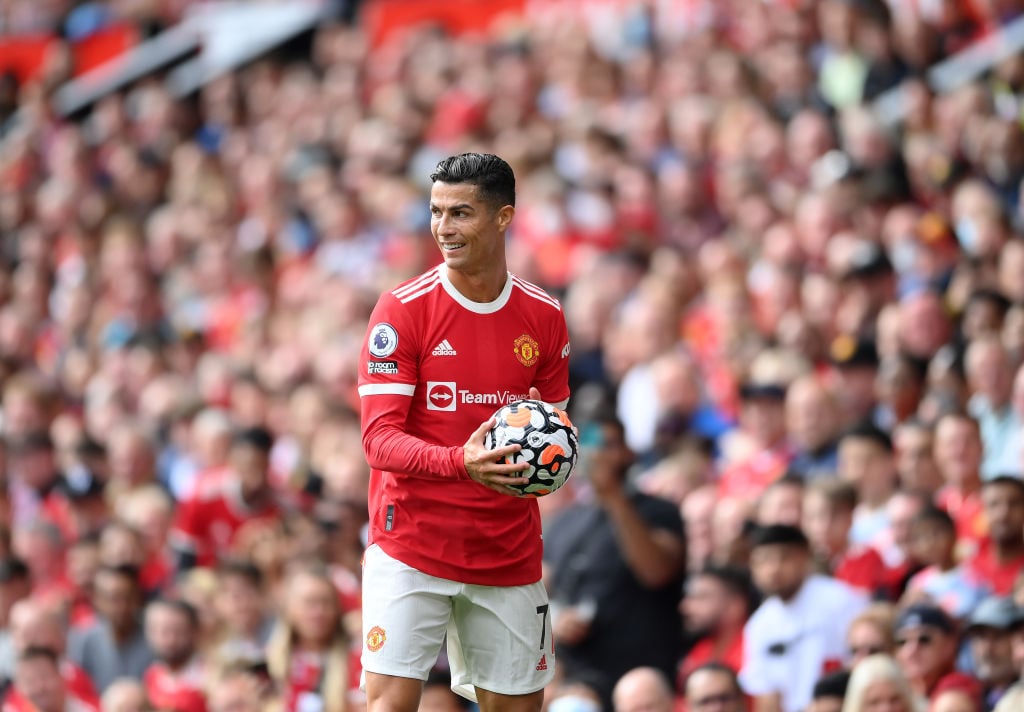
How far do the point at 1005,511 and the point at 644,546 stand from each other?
169 cm

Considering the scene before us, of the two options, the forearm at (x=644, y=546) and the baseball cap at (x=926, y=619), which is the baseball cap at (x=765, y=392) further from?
the baseball cap at (x=926, y=619)

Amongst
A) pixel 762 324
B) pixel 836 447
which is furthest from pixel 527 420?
pixel 762 324

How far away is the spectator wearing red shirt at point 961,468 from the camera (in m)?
9.02

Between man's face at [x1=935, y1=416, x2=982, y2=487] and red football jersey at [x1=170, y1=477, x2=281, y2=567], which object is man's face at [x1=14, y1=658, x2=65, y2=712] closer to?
red football jersey at [x1=170, y1=477, x2=281, y2=567]

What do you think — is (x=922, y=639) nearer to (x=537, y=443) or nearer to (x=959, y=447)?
(x=959, y=447)

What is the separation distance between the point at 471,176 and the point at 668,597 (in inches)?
134

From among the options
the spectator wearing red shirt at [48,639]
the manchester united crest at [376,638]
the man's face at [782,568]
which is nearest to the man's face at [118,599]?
the spectator wearing red shirt at [48,639]

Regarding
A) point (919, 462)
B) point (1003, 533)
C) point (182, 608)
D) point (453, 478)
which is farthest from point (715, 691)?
point (182, 608)

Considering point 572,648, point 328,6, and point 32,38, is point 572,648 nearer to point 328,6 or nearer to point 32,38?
point 328,6

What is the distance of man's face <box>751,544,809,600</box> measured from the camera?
860 cm

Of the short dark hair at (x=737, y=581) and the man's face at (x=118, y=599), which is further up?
the short dark hair at (x=737, y=581)

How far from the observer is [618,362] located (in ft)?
38.7

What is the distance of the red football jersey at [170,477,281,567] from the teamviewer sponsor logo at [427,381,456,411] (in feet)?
17.7

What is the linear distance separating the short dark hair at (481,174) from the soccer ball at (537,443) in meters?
0.78
